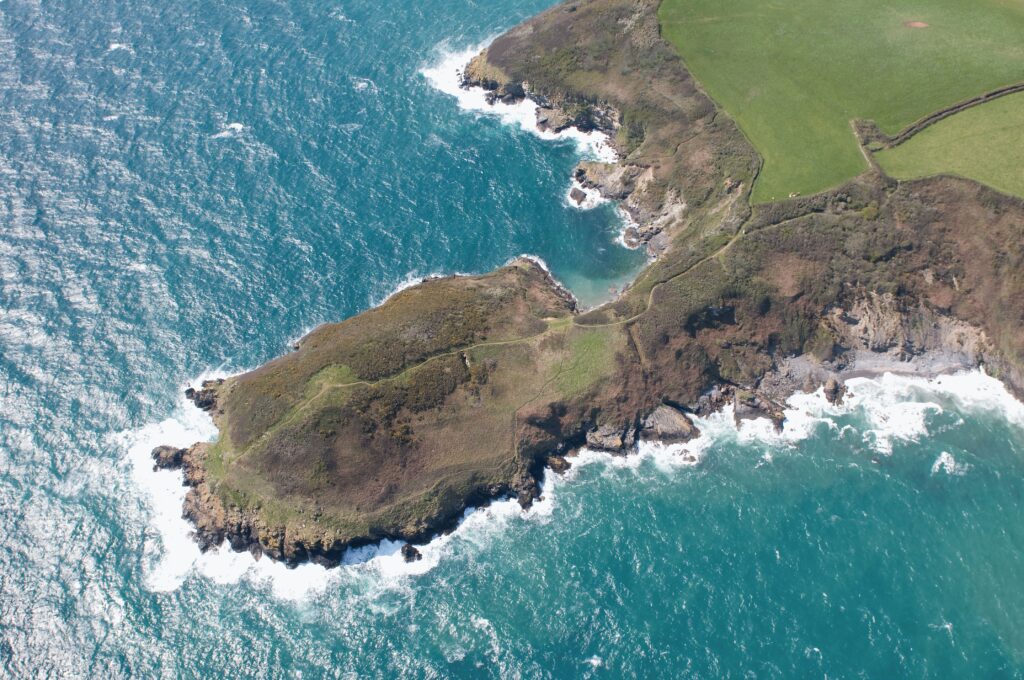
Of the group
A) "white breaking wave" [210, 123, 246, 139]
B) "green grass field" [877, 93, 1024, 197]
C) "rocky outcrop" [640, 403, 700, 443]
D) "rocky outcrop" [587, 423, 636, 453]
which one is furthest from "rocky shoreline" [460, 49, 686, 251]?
"white breaking wave" [210, 123, 246, 139]

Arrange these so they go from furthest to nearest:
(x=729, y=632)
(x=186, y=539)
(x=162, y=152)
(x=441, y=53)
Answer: (x=441, y=53), (x=162, y=152), (x=186, y=539), (x=729, y=632)

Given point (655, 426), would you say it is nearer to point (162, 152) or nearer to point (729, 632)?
point (729, 632)

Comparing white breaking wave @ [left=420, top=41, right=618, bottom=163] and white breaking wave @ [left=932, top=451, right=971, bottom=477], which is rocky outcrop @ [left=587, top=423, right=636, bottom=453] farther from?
white breaking wave @ [left=420, top=41, right=618, bottom=163]

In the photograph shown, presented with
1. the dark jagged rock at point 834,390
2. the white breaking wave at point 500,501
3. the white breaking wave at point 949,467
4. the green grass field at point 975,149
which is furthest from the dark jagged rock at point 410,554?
the green grass field at point 975,149

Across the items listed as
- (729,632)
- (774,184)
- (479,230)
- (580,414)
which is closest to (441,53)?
(479,230)

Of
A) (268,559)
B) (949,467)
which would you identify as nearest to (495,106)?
(268,559)
